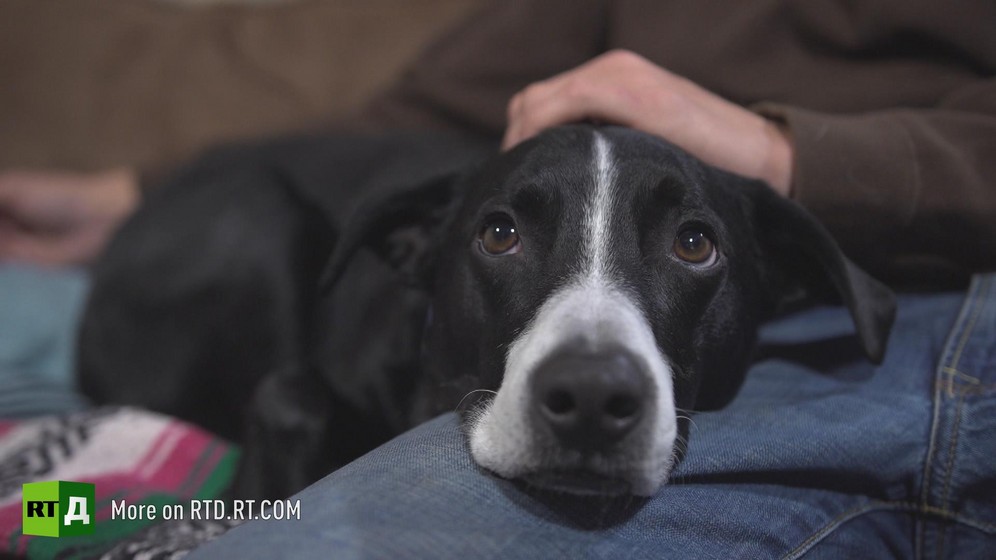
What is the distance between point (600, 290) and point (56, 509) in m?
0.95

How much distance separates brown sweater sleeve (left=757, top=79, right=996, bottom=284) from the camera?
1.34 meters

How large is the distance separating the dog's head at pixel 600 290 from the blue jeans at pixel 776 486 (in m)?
0.06

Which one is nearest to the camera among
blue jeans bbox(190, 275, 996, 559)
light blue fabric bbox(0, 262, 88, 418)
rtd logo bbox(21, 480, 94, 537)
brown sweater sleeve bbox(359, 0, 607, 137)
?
blue jeans bbox(190, 275, 996, 559)

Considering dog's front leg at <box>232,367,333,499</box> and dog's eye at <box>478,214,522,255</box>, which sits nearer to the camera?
dog's eye at <box>478,214,522,255</box>

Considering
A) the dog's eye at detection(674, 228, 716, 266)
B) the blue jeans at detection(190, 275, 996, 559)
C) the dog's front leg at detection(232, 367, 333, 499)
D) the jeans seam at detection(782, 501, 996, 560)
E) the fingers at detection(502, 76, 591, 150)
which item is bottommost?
the dog's front leg at detection(232, 367, 333, 499)

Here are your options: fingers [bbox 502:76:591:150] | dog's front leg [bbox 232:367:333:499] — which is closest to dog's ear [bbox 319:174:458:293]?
fingers [bbox 502:76:591:150]

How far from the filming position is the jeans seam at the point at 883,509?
3.37 ft

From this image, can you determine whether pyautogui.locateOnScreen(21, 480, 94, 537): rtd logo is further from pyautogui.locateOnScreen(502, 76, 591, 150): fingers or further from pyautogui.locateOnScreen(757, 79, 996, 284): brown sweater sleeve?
pyautogui.locateOnScreen(757, 79, 996, 284): brown sweater sleeve

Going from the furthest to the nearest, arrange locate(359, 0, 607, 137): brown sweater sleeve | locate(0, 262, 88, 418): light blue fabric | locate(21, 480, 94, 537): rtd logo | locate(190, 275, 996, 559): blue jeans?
locate(359, 0, 607, 137): brown sweater sleeve
locate(0, 262, 88, 418): light blue fabric
locate(21, 480, 94, 537): rtd logo
locate(190, 275, 996, 559): blue jeans

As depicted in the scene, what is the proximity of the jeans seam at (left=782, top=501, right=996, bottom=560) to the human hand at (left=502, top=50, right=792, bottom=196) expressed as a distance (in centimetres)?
58

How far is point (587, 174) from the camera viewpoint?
1.19 meters

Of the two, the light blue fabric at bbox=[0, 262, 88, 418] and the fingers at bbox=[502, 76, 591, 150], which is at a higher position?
the fingers at bbox=[502, 76, 591, 150]

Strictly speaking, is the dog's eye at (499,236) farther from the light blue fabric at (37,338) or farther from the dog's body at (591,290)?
the light blue fabric at (37,338)

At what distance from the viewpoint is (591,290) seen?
1.04 meters
